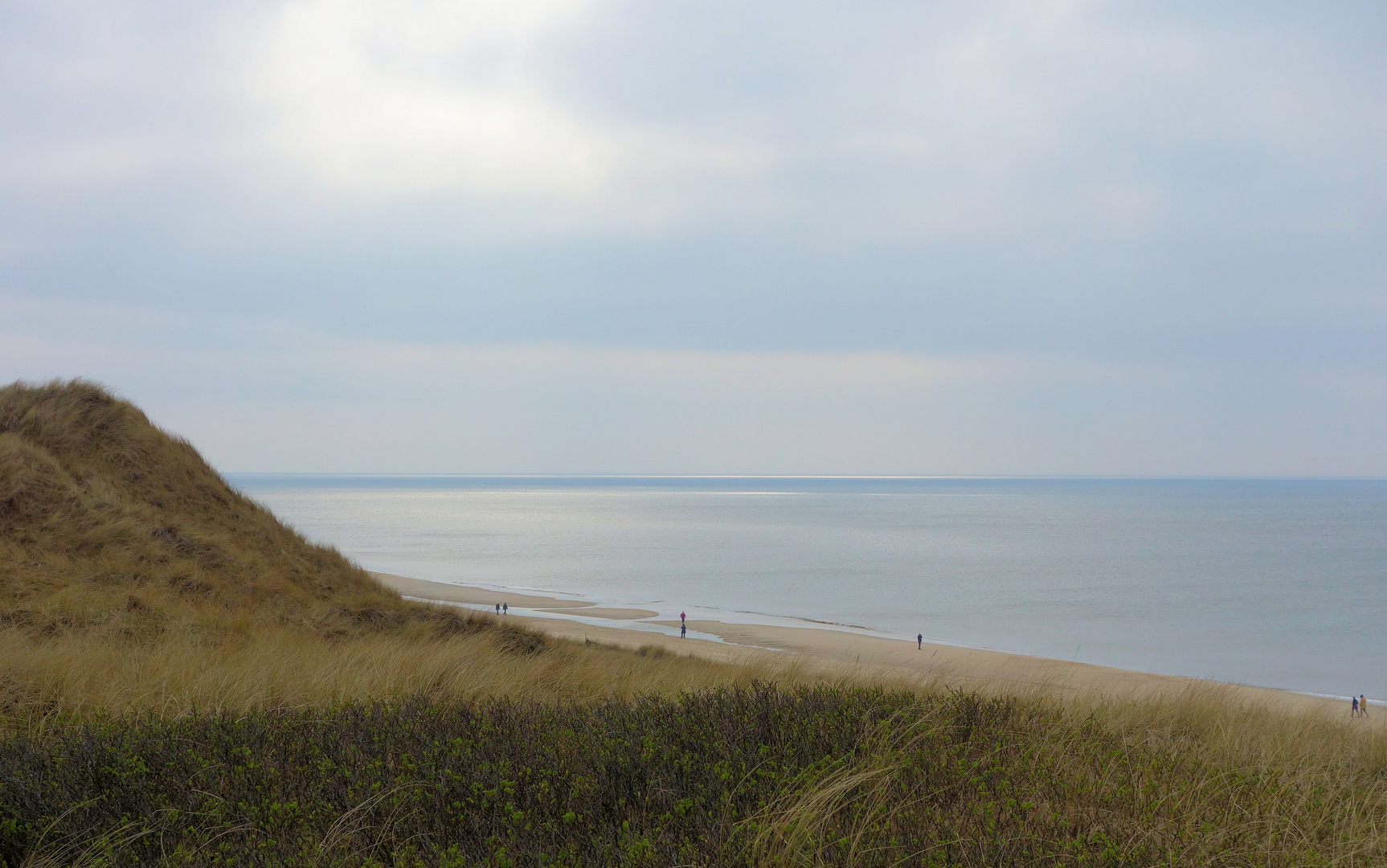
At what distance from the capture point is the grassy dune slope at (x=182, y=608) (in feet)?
24.9

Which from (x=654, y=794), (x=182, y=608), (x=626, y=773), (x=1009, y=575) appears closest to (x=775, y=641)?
(x=182, y=608)

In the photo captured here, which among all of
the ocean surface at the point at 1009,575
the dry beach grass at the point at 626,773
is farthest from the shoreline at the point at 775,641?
the dry beach grass at the point at 626,773

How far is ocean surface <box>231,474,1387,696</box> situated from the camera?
39.4 metres

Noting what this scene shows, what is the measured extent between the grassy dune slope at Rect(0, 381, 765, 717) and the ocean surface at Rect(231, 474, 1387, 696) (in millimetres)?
3755

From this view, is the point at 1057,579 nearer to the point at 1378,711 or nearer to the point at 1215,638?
the point at 1215,638

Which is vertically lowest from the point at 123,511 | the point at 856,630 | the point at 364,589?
the point at 856,630

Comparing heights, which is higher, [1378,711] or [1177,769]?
[1177,769]

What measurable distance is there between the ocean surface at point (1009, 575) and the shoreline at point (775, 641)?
3.00 metres

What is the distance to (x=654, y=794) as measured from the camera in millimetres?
4004

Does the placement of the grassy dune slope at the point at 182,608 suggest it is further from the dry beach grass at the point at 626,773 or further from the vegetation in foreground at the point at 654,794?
the vegetation in foreground at the point at 654,794

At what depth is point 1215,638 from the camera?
4134 cm

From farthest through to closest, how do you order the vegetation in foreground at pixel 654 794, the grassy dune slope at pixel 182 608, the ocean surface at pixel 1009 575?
the ocean surface at pixel 1009 575, the grassy dune slope at pixel 182 608, the vegetation in foreground at pixel 654 794

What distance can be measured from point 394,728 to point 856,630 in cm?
3768

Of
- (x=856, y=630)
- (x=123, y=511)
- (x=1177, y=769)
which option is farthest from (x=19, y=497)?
→ (x=856, y=630)
